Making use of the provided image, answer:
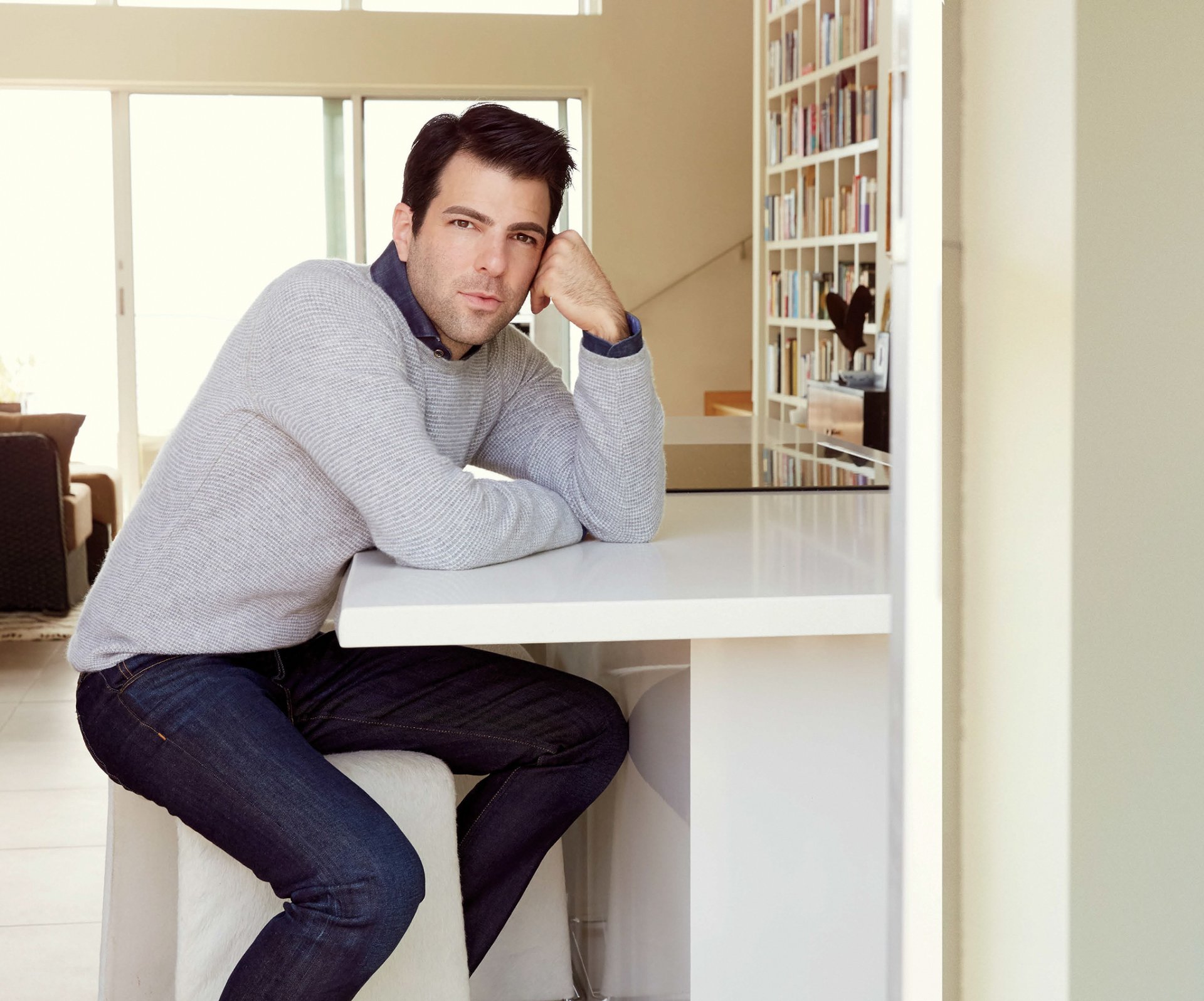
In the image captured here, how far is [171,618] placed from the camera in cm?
155

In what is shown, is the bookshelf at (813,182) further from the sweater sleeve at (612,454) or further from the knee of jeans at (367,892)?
the knee of jeans at (367,892)

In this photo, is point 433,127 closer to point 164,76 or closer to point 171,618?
point 171,618

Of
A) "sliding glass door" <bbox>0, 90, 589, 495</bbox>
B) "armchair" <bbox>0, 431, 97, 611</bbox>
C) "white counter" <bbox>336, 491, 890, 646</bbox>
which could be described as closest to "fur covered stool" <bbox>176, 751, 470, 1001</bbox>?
"white counter" <bbox>336, 491, 890, 646</bbox>

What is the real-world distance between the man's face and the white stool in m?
0.55

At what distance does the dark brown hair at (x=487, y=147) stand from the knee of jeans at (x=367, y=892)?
76 centimetres

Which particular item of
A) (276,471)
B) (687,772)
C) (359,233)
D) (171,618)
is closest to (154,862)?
(171,618)

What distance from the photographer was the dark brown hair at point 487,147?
64.1 inches

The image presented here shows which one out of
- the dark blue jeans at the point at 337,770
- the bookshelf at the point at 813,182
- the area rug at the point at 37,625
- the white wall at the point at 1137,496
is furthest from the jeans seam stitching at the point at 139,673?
the bookshelf at the point at 813,182

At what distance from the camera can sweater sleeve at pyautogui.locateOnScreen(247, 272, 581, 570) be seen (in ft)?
4.58

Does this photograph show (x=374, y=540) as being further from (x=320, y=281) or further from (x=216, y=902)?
(x=216, y=902)

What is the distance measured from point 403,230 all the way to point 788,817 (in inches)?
33.5

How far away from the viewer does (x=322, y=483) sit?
1540mm

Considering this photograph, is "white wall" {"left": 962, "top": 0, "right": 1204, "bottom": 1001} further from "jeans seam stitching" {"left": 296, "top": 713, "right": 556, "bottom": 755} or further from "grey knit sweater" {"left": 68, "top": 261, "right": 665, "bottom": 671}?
"jeans seam stitching" {"left": 296, "top": 713, "right": 556, "bottom": 755}

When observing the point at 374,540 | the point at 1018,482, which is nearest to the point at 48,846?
the point at 374,540
